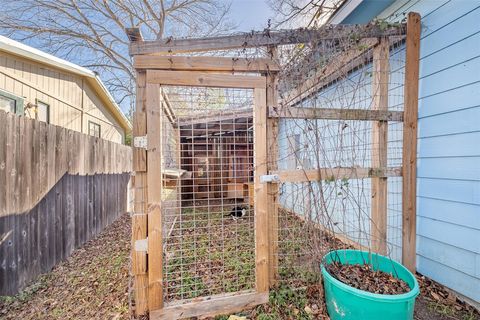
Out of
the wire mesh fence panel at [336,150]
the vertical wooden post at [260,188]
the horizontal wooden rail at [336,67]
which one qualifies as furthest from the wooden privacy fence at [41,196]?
the horizontal wooden rail at [336,67]

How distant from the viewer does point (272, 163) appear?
237cm

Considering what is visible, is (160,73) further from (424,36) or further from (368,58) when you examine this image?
(424,36)

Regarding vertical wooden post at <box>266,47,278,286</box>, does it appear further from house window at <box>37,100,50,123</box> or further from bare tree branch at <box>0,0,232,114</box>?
bare tree branch at <box>0,0,232,114</box>

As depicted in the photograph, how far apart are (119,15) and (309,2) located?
7.97m

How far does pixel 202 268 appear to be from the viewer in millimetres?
2994

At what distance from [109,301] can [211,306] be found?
44.4 inches

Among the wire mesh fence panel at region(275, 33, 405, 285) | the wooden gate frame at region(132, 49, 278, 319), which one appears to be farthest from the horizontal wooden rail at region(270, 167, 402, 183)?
the wooden gate frame at region(132, 49, 278, 319)

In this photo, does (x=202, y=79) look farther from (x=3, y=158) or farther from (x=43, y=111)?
(x=43, y=111)

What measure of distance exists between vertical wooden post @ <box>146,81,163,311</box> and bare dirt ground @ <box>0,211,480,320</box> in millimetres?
444

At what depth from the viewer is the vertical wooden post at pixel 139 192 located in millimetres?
2051

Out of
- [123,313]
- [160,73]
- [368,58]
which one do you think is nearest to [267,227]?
[123,313]

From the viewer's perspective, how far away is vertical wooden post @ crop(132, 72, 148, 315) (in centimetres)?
205

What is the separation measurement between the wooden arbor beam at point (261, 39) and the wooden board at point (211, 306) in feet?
7.99

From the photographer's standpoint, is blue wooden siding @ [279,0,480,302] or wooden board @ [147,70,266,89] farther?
blue wooden siding @ [279,0,480,302]
